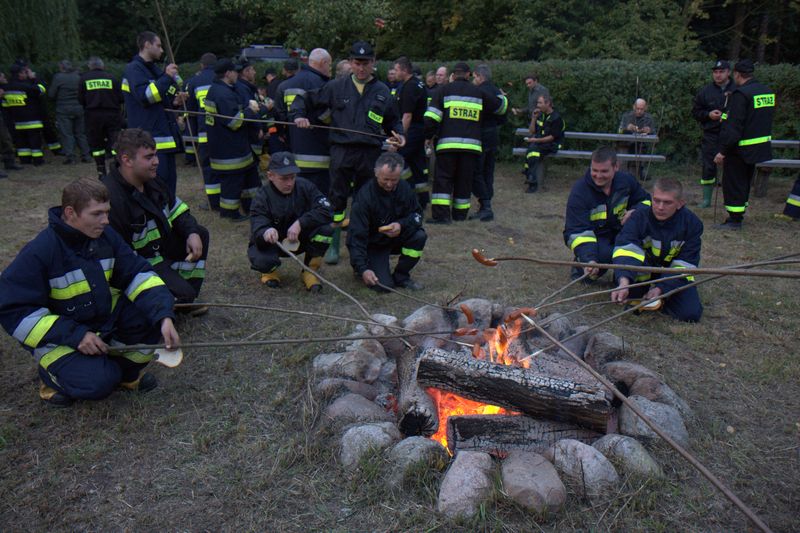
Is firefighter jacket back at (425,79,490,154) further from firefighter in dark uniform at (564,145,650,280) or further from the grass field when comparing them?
the grass field

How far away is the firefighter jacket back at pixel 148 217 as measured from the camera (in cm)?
424

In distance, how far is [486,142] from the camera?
8820mm

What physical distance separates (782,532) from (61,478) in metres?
3.49

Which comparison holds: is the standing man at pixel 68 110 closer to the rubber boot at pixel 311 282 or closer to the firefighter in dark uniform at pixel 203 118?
the firefighter in dark uniform at pixel 203 118

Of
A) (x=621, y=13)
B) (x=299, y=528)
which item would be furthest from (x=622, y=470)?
(x=621, y=13)

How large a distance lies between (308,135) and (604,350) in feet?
13.5

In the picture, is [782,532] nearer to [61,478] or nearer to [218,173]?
[61,478]

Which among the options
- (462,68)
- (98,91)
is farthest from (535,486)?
(98,91)

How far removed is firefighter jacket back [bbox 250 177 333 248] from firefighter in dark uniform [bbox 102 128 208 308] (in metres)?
0.57

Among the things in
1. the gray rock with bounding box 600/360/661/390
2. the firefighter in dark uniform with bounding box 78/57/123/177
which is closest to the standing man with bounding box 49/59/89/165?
the firefighter in dark uniform with bounding box 78/57/123/177

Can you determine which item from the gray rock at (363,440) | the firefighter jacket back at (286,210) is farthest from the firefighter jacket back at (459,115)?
the gray rock at (363,440)

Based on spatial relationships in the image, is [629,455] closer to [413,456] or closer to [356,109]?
[413,456]

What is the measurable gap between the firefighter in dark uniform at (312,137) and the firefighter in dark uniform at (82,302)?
10.7ft

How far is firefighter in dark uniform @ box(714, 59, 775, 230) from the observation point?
7391 mm
